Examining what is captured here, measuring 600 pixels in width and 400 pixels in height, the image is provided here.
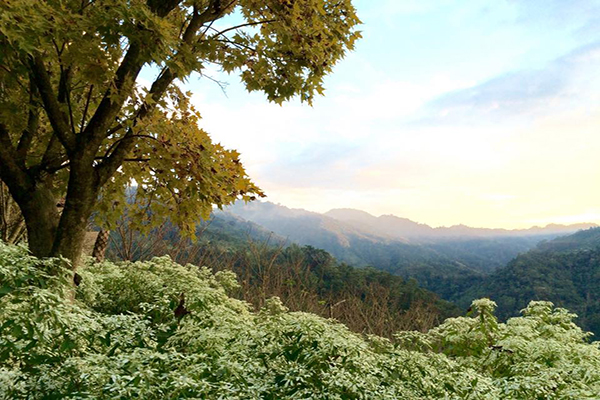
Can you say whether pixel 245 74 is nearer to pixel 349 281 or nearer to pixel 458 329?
pixel 458 329

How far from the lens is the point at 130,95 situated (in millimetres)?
4340

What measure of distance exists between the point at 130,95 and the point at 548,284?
74.2m

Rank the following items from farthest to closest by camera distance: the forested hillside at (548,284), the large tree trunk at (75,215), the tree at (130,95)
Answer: the forested hillside at (548,284)
the large tree trunk at (75,215)
the tree at (130,95)

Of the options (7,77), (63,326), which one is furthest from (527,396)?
Result: (7,77)

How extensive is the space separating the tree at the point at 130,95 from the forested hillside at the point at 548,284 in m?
59.2

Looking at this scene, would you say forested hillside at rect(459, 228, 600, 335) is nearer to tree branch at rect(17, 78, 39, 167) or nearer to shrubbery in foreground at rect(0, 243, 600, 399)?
shrubbery in foreground at rect(0, 243, 600, 399)

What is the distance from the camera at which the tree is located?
3711 millimetres

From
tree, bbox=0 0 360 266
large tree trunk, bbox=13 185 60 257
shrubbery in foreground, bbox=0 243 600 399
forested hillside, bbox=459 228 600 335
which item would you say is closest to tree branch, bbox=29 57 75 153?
tree, bbox=0 0 360 266

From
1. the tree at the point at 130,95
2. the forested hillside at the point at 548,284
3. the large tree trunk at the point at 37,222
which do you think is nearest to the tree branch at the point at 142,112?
the tree at the point at 130,95

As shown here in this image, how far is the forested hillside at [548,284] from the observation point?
2260 inches

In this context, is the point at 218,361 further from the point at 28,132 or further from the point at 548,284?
the point at 548,284

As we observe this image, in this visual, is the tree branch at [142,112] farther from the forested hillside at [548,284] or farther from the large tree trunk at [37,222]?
the forested hillside at [548,284]

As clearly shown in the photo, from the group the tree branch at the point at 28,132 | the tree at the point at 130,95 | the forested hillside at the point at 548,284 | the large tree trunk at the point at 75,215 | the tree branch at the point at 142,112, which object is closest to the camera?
the tree at the point at 130,95

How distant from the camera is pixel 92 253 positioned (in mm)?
9688
